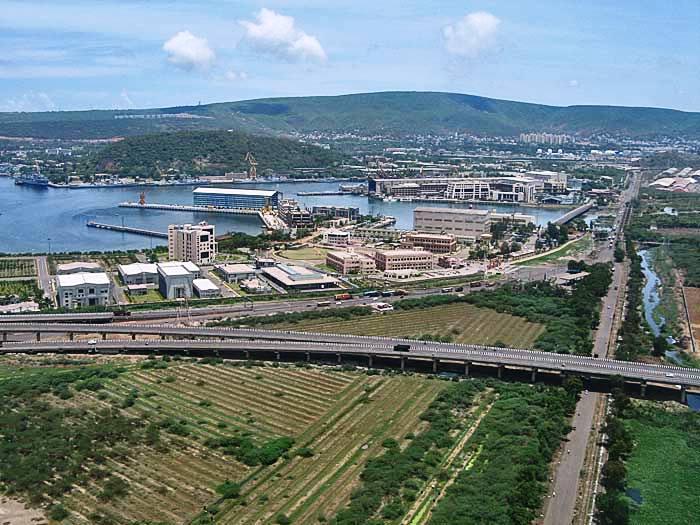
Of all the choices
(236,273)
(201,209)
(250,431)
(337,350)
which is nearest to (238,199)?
(201,209)

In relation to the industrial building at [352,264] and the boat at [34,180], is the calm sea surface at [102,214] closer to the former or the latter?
the boat at [34,180]

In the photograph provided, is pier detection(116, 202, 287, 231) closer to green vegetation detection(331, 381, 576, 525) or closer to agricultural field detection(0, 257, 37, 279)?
agricultural field detection(0, 257, 37, 279)

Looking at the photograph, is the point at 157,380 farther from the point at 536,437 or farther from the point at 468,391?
the point at 536,437

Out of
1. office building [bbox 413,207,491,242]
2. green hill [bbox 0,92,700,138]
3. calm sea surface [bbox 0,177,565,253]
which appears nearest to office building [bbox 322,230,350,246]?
office building [bbox 413,207,491,242]

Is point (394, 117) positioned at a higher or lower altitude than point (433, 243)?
higher

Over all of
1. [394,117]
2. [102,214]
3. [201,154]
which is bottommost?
[102,214]

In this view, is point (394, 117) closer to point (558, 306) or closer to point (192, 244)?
point (192, 244)
